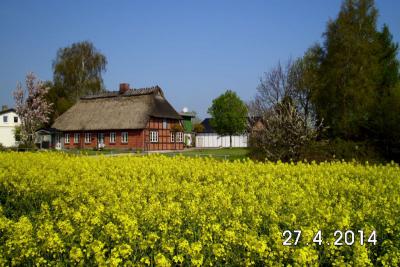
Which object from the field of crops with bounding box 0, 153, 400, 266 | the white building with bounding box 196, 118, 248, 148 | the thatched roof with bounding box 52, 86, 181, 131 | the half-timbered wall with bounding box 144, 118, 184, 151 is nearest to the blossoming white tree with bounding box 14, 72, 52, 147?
the thatched roof with bounding box 52, 86, 181, 131

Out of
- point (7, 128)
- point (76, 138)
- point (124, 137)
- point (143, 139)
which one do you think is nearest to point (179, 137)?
point (143, 139)

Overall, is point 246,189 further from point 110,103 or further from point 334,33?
point 110,103

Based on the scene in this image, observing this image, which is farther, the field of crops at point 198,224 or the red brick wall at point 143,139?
the red brick wall at point 143,139

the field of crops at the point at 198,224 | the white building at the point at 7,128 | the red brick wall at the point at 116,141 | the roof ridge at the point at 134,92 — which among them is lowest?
the field of crops at the point at 198,224

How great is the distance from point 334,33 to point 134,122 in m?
20.3

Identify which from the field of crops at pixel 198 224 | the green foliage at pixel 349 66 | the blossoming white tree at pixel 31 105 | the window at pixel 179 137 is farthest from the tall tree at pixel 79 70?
the field of crops at pixel 198 224

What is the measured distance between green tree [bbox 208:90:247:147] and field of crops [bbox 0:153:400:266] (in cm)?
4786

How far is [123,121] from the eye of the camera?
38812mm

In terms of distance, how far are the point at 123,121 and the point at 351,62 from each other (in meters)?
22.4

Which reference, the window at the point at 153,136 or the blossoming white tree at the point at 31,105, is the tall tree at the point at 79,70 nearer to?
the blossoming white tree at the point at 31,105

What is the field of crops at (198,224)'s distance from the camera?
406cm

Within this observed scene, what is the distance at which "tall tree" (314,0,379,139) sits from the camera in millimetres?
27203

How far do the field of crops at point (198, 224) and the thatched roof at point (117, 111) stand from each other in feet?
96.2

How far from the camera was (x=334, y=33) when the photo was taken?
2959 cm
